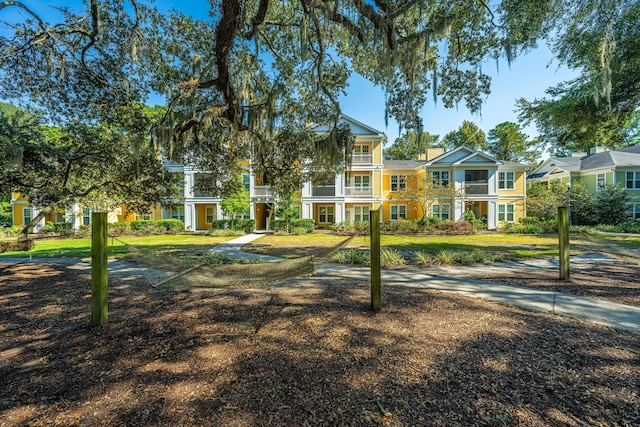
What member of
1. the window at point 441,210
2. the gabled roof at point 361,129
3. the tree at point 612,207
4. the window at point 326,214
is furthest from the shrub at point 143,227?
the tree at point 612,207

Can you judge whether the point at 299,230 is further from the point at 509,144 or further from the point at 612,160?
the point at 509,144

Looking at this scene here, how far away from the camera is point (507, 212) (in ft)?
62.4

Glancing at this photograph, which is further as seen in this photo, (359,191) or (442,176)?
(442,176)

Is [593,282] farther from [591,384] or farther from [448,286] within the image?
[591,384]

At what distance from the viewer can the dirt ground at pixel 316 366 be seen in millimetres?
1649

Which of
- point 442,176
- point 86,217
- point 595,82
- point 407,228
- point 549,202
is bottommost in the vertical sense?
point 407,228

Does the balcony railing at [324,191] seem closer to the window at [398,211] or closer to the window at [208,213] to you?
the window at [398,211]

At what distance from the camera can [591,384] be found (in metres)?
1.87

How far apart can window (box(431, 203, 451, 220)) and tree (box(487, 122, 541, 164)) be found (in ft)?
62.0

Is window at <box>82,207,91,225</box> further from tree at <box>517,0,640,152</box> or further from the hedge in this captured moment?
tree at <box>517,0,640,152</box>

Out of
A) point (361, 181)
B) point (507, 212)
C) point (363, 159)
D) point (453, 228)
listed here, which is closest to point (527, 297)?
point (453, 228)

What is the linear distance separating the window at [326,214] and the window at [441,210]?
23.1 ft

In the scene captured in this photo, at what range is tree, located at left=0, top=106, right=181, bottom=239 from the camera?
15.9 ft

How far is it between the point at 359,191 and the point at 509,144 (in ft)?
77.6
